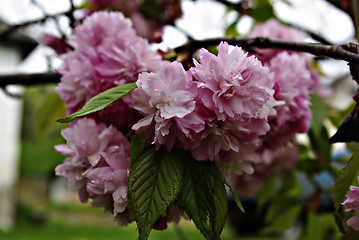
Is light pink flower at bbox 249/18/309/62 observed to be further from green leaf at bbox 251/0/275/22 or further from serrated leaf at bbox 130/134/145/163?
serrated leaf at bbox 130/134/145/163

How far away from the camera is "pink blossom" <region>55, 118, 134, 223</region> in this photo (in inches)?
15.4

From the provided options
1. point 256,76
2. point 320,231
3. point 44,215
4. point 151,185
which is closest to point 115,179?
point 151,185

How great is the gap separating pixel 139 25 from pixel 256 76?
891mm

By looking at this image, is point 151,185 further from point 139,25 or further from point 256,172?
point 139,25

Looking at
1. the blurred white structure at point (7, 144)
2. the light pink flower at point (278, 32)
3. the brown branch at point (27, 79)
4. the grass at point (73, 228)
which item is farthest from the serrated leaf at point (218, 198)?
the blurred white structure at point (7, 144)

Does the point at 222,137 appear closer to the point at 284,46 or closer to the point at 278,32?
the point at 284,46

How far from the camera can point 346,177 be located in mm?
407

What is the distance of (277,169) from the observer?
2.95 ft

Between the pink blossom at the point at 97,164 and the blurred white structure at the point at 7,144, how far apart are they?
24.8 ft

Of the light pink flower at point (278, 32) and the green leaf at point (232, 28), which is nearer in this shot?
the light pink flower at point (278, 32)

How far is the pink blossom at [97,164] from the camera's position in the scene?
0.39 metres

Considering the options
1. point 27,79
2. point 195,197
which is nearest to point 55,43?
point 27,79

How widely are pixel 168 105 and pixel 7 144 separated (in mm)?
8228

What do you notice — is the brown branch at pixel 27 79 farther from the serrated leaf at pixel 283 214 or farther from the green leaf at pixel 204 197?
the serrated leaf at pixel 283 214
